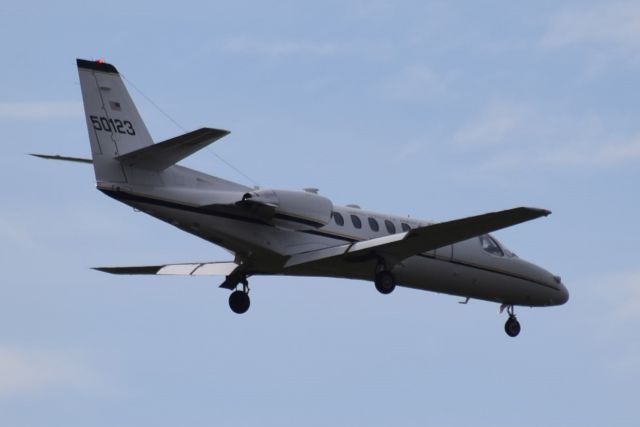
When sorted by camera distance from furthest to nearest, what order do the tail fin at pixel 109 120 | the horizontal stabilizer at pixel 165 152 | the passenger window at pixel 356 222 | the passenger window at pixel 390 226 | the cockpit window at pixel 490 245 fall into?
the cockpit window at pixel 490 245
the passenger window at pixel 390 226
the passenger window at pixel 356 222
the tail fin at pixel 109 120
the horizontal stabilizer at pixel 165 152

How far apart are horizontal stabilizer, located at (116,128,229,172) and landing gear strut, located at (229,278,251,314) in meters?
Result: 5.57

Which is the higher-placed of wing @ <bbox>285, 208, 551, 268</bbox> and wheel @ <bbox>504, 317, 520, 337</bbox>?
wing @ <bbox>285, 208, 551, 268</bbox>

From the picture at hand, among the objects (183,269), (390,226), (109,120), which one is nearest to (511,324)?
(390,226)

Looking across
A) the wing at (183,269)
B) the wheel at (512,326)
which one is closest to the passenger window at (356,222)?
the wing at (183,269)

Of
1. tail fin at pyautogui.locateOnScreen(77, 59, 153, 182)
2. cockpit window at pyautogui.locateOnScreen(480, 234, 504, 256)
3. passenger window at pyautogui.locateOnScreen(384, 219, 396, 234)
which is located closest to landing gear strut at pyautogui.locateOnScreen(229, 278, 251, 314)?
passenger window at pyautogui.locateOnScreen(384, 219, 396, 234)

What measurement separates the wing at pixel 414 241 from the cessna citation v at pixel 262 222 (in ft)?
0.08

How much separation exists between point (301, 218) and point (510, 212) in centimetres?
483

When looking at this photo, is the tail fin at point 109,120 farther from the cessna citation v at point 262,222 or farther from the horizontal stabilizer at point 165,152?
the horizontal stabilizer at point 165,152

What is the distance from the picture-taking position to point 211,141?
2850cm

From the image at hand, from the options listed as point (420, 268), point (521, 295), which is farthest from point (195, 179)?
point (521, 295)

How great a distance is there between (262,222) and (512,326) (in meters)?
9.63

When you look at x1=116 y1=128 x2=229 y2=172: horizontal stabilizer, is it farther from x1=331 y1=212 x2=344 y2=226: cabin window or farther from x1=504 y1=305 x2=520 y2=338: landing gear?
x1=504 y1=305 x2=520 y2=338: landing gear

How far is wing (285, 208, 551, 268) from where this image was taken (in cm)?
3203

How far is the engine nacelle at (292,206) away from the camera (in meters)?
31.8
